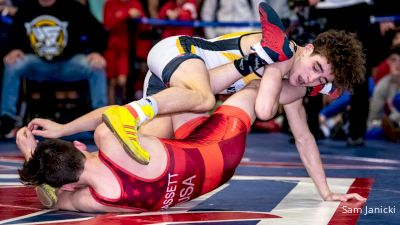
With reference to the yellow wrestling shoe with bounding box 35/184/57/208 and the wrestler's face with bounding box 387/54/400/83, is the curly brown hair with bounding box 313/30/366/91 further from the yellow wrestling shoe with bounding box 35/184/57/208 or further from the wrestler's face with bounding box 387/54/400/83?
the wrestler's face with bounding box 387/54/400/83

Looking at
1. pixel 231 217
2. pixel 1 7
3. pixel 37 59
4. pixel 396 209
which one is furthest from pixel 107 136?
pixel 1 7

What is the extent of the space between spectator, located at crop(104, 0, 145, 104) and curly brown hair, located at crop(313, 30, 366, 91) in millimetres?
5601

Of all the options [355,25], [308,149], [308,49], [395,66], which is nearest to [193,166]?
[308,149]

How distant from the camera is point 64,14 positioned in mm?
8500

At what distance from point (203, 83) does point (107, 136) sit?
69 centimetres

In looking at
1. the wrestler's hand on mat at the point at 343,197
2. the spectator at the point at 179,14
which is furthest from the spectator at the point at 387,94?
the wrestler's hand on mat at the point at 343,197

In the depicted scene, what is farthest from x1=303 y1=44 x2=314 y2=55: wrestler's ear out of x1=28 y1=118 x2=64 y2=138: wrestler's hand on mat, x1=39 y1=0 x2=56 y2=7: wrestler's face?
x1=39 y1=0 x2=56 y2=7: wrestler's face

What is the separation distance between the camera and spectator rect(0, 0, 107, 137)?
27.3 ft

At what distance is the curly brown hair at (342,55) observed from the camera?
4461 millimetres

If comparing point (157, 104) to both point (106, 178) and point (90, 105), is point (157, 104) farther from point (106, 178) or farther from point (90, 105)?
point (90, 105)

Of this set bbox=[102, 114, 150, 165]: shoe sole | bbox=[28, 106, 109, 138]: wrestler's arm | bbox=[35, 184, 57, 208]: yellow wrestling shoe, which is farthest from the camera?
bbox=[28, 106, 109, 138]: wrestler's arm

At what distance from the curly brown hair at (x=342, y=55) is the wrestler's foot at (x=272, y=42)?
6.8 inches

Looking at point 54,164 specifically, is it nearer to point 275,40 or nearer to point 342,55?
point 275,40

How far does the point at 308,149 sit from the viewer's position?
4676mm
